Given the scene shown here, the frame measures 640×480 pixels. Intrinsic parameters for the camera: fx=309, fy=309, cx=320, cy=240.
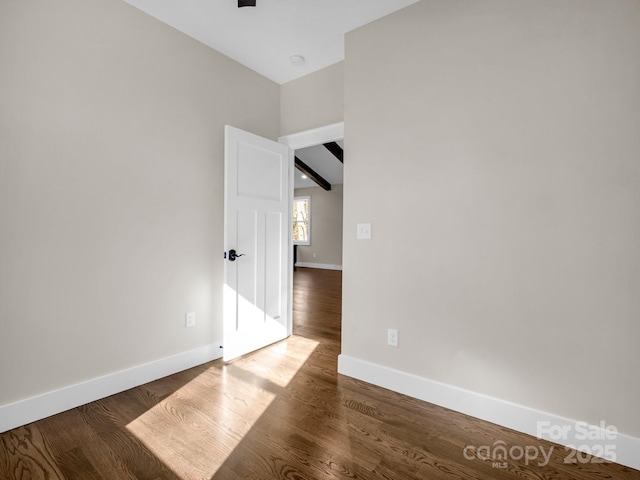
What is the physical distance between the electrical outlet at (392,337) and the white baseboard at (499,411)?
0.19 m

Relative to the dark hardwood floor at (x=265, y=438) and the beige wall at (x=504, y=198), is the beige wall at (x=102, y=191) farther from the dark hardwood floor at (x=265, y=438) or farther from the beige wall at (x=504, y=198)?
the beige wall at (x=504, y=198)

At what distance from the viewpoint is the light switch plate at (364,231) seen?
2.38 m

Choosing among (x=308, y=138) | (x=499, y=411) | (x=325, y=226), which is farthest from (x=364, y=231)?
(x=325, y=226)

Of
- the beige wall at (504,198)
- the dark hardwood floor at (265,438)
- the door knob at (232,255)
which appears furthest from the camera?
the door knob at (232,255)

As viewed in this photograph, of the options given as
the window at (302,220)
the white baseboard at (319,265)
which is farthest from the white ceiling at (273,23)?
the window at (302,220)

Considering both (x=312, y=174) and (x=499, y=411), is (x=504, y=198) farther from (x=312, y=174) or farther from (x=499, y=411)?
(x=312, y=174)

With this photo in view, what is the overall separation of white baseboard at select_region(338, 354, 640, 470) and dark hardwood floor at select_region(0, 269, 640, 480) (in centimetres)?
6

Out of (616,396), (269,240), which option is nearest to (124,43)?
(269,240)

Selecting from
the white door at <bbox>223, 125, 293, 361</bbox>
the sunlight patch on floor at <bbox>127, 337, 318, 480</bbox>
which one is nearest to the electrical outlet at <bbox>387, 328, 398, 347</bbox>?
the sunlight patch on floor at <bbox>127, 337, 318, 480</bbox>

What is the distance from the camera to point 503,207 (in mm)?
1833

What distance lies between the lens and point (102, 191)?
82.1 inches

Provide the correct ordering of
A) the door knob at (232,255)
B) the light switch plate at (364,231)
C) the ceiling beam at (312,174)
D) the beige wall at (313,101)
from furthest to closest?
the ceiling beam at (312,174), the beige wall at (313,101), the door knob at (232,255), the light switch plate at (364,231)

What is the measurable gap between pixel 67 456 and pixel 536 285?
262 cm

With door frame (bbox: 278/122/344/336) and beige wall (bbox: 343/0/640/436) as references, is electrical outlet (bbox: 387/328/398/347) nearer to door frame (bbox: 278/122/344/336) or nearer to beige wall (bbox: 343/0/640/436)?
beige wall (bbox: 343/0/640/436)
